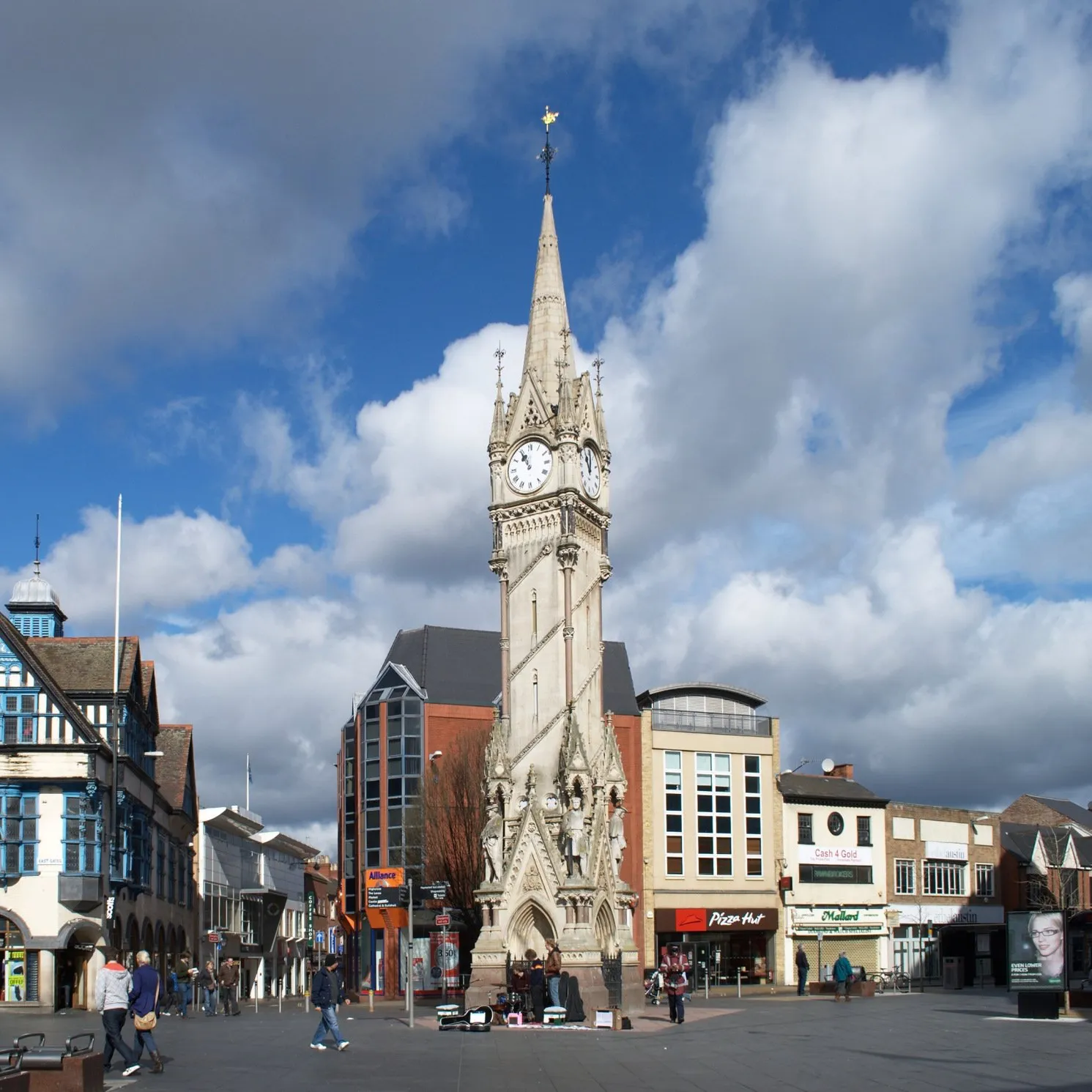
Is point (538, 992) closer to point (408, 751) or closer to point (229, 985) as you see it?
point (229, 985)

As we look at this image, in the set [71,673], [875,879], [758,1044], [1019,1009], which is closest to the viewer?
[758,1044]

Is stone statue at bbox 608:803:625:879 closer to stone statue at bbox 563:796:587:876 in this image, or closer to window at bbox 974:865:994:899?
stone statue at bbox 563:796:587:876

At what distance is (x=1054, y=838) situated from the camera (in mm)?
87812

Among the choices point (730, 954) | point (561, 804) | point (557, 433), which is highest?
point (557, 433)

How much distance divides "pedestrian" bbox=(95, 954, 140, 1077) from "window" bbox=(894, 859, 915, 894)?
59163mm

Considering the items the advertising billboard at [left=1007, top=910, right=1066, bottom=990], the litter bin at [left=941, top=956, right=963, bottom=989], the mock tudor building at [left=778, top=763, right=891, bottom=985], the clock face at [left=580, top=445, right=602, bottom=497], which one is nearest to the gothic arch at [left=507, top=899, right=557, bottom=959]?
the clock face at [left=580, top=445, right=602, bottom=497]

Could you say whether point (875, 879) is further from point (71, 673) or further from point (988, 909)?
point (71, 673)

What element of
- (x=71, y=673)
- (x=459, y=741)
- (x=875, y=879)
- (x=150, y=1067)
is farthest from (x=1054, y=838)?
(x=150, y=1067)

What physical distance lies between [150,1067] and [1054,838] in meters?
74.7

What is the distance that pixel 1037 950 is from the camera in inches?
1384

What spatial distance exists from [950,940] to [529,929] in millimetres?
41812

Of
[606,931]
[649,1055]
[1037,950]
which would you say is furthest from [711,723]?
[649,1055]

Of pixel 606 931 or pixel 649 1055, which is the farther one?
pixel 606 931

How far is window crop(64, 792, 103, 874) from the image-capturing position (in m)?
48.1
